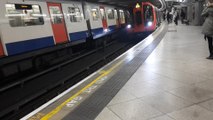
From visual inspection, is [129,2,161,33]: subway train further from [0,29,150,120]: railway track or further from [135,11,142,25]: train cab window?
[0,29,150,120]: railway track

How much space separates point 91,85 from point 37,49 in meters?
4.70

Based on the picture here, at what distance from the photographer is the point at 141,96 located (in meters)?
3.82

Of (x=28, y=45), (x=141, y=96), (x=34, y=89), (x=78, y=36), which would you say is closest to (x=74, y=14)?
(x=78, y=36)

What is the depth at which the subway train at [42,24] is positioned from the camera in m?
7.34

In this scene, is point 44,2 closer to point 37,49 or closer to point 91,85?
point 37,49

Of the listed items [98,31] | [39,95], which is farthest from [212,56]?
[98,31]

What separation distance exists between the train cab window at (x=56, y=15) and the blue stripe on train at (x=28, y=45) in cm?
94

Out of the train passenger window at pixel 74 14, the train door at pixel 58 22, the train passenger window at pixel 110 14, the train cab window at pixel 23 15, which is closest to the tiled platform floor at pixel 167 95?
the train cab window at pixel 23 15

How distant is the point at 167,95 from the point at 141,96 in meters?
0.43

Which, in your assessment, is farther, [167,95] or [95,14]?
[95,14]

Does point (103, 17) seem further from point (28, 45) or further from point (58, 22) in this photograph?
point (28, 45)

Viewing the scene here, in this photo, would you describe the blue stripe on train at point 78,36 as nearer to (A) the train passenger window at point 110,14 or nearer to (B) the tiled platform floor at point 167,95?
(A) the train passenger window at point 110,14

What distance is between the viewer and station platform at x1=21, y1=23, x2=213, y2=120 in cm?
319

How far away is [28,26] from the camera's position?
8234 mm
